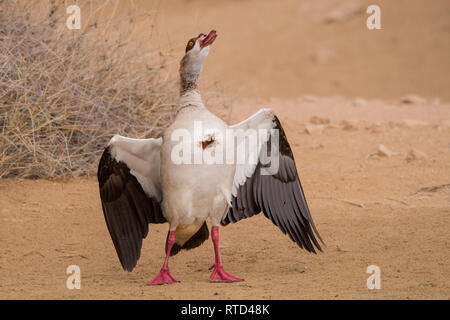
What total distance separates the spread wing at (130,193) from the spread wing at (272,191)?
601mm

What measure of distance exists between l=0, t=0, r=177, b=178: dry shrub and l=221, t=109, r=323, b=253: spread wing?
1.95 meters

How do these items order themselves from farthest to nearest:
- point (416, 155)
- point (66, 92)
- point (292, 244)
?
point (416, 155), point (66, 92), point (292, 244)

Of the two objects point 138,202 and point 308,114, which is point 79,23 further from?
point 308,114

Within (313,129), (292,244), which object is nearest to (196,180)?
(292,244)

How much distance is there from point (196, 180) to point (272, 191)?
2.93ft

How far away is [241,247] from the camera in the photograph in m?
6.41

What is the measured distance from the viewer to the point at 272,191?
595 centimetres

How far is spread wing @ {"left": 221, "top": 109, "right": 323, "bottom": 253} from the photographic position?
586 cm

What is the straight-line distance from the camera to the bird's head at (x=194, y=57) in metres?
5.58

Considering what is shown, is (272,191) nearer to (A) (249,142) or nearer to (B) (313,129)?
(A) (249,142)

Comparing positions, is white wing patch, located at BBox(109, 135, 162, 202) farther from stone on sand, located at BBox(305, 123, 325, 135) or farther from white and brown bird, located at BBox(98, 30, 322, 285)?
stone on sand, located at BBox(305, 123, 325, 135)

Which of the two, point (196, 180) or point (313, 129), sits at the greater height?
point (313, 129)

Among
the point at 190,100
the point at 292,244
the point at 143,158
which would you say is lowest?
the point at 292,244

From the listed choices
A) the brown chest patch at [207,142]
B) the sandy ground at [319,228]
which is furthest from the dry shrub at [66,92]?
the brown chest patch at [207,142]
